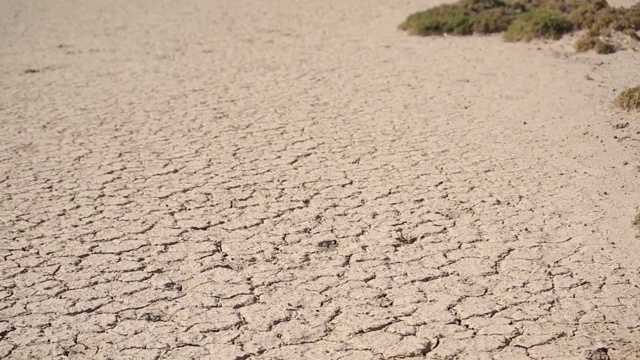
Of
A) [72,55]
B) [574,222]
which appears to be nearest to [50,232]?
[574,222]

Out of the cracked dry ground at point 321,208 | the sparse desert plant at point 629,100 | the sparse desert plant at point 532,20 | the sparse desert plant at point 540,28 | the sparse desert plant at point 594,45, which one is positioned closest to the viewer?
the cracked dry ground at point 321,208

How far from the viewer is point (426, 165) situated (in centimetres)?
712

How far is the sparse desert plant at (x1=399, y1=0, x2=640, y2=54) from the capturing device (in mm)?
11586

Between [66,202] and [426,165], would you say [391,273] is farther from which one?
[66,202]

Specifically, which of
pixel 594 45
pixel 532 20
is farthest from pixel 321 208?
pixel 532 20

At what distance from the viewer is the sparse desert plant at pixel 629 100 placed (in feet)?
27.4

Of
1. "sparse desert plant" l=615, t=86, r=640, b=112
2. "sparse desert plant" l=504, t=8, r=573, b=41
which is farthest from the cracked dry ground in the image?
"sparse desert plant" l=504, t=8, r=573, b=41

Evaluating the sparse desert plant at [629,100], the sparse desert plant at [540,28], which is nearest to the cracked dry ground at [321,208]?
the sparse desert plant at [629,100]

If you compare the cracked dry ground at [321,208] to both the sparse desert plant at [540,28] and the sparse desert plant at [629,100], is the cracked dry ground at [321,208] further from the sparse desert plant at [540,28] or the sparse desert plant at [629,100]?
the sparse desert plant at [540,28]

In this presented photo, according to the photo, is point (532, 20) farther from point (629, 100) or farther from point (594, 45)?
point (629, 100)

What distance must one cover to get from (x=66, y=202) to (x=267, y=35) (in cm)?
789

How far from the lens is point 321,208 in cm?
625

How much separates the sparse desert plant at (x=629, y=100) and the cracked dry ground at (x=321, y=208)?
0.65 ft

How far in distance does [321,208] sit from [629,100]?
3.94 meters
